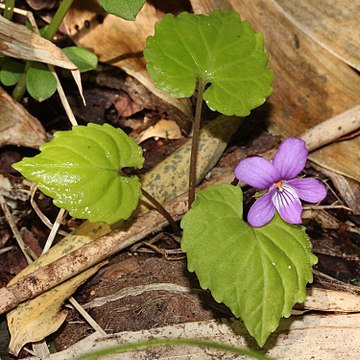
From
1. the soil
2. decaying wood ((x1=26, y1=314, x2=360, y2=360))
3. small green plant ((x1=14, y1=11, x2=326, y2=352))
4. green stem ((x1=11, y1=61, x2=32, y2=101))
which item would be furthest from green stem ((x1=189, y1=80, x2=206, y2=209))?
green stem ((x1=11, y1=61, x2=32, y2=101))

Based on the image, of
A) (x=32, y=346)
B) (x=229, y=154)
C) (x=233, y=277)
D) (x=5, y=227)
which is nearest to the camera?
(x=233, y=277)

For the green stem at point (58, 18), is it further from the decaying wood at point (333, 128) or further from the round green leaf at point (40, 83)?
the decaying wood at point (333, 128)

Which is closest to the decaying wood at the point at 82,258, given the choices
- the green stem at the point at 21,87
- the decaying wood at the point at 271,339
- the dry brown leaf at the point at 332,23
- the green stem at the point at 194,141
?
the green stem at the point at 194,141

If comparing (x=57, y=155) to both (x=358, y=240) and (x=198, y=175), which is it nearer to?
(x=198, y=175)

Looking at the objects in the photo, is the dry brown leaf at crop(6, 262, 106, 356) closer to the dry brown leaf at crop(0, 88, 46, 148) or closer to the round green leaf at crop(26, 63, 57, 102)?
the dry brown leaf at crop(0, 88, 46, 148)

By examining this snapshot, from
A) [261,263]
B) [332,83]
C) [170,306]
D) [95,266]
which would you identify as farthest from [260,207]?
[332,83]

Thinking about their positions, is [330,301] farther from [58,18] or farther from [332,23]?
[58,18]
